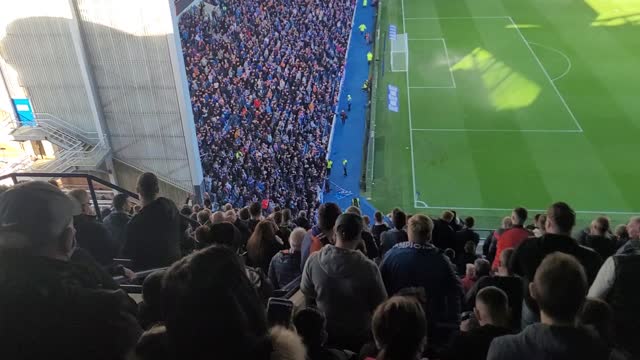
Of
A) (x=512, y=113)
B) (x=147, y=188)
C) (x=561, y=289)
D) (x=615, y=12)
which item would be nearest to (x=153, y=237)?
(x=147, y=188)

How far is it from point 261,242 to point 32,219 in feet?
12.0

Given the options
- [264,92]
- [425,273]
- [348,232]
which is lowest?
[264,92]

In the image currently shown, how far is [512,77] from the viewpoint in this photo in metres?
26.3

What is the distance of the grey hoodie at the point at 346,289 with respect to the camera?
148 inches

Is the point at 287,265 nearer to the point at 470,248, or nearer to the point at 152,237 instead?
the point at 152,237

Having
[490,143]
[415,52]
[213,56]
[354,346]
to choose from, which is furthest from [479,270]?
[415,52]

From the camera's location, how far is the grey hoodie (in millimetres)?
3758

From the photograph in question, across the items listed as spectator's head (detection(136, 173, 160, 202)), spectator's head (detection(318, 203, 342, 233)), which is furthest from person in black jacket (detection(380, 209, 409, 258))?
spectator's head (detection(136, 173, 160, 202))

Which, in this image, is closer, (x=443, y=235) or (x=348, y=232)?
(x=348, y=232)

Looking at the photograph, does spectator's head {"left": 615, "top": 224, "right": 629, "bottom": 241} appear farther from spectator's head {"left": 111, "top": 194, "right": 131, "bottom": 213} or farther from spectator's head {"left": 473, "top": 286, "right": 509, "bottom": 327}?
spectator's head {"left": 111, "top": 194, "right": 131, "bottom": 213}

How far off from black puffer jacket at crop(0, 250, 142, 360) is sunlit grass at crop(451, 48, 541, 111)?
77.7ft

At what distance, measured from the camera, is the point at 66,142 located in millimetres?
16562

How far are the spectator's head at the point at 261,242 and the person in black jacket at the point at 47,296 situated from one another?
352cm

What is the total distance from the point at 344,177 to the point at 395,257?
15827 mm
